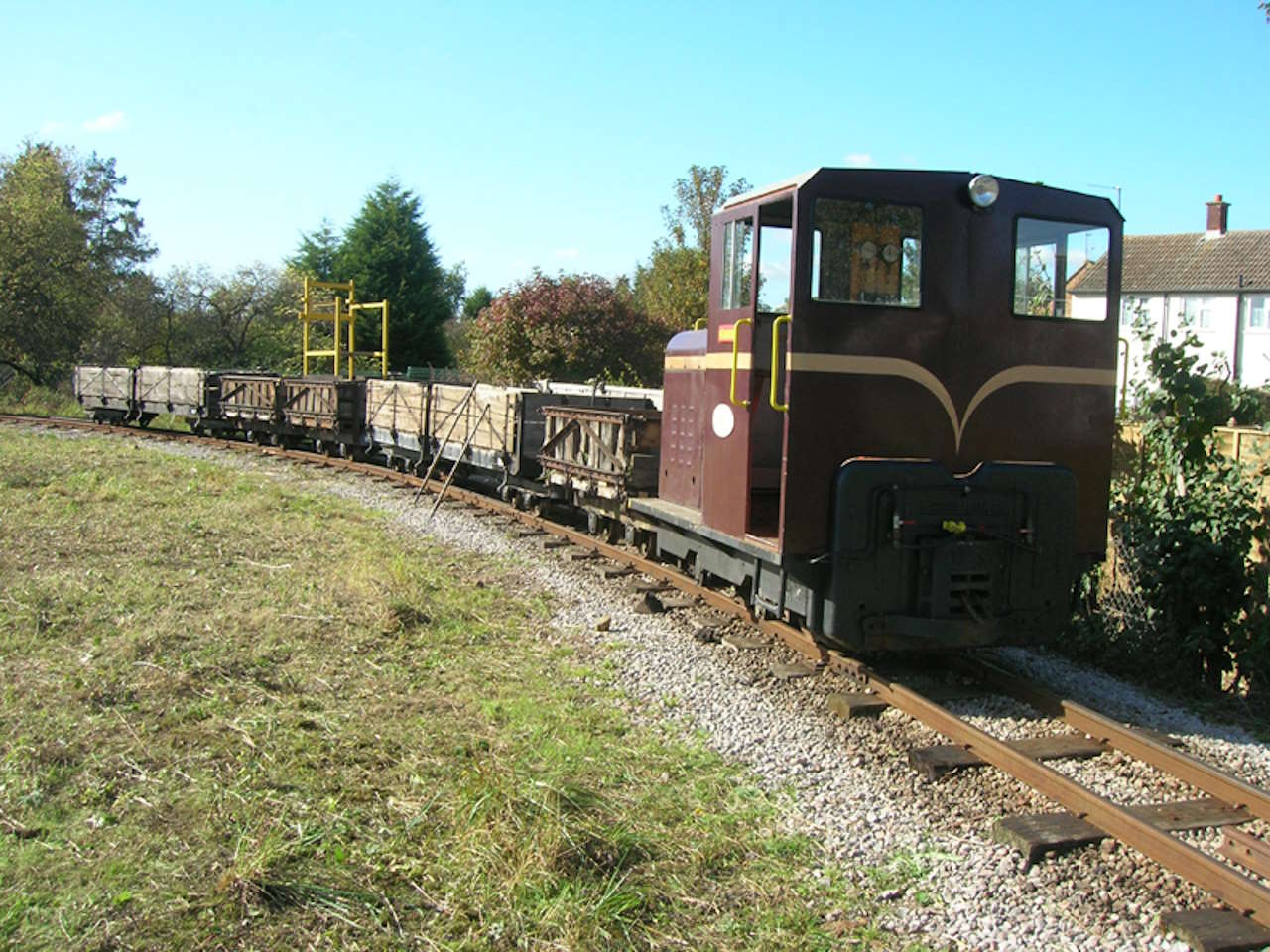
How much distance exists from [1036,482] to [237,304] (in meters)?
44.2

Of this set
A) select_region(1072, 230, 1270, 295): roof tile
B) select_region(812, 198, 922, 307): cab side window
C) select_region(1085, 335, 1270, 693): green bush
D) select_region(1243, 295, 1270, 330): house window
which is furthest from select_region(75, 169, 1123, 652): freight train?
select_region(1243, 295, 1270, 330): house window

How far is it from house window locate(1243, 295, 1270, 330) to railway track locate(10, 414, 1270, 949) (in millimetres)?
39459

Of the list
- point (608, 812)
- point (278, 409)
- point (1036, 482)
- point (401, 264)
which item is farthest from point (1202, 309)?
point (608, 812)

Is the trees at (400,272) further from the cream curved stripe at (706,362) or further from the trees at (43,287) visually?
the cream curved stripe at (706,362)

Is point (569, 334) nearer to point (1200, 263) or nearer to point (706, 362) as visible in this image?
point (706, 362)

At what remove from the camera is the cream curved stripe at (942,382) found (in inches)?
251

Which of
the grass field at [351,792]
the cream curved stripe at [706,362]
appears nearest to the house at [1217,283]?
the cream curved stripe at [706,362]

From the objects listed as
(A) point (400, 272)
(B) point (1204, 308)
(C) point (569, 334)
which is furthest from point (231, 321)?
(B) point (1204, 308)

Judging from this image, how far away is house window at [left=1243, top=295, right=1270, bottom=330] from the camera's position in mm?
39062

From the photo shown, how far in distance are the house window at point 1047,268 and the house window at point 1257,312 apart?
38.6 m

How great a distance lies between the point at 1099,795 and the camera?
4.80 metres

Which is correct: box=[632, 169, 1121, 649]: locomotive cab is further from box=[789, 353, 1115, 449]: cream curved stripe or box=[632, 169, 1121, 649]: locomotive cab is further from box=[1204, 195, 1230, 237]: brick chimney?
box=[1204, 195, 1230, 237]: brick chimney

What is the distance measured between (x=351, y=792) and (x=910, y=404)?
4.10 m

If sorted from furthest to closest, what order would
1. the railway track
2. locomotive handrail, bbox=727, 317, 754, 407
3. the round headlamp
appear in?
locomotive handrail, bbox=727, 317, 754, 407
the round headlamp
the railway track
